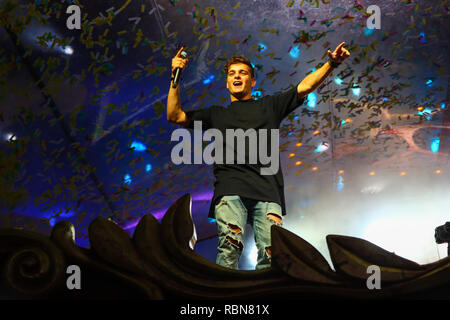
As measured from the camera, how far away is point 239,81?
1982mm

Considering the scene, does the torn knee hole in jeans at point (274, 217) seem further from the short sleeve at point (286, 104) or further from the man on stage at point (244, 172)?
the short sleeve at point (286, 104)

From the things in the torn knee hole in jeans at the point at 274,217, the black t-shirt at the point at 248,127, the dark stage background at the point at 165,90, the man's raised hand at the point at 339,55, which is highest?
the dark stage background at the point at 165,90

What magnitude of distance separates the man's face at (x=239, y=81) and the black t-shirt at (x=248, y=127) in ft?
0.16

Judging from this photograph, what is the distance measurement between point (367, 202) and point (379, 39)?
3082 mm

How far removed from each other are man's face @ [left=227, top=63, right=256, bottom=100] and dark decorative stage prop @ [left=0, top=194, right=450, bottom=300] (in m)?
1.10

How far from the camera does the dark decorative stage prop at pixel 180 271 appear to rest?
3.02 feet

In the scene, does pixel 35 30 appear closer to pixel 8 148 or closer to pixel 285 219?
pixel 8 148

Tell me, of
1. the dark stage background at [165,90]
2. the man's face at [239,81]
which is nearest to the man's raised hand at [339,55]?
the man's face at [239,81]

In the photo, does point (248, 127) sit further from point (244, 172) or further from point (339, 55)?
point (339, 55)

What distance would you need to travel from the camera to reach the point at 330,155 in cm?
530

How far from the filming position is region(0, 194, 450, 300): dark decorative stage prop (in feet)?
3.02

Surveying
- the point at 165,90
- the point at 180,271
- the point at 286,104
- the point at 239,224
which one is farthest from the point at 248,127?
the point at 165,90

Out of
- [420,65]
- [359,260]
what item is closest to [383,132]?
[420,65]

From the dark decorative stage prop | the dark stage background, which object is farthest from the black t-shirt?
the dark stage background
